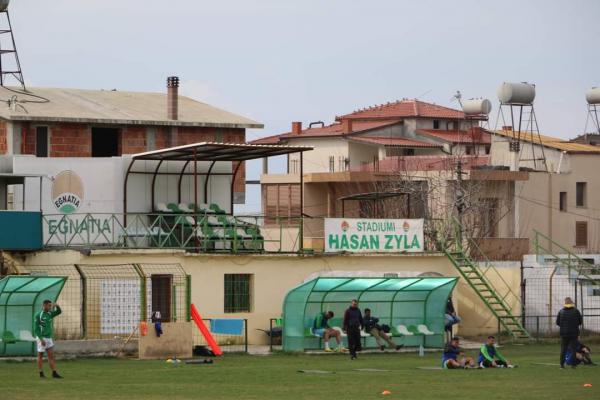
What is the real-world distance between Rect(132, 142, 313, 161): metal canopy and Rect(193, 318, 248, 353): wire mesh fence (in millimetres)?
5368

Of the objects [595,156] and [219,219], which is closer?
[219,219]

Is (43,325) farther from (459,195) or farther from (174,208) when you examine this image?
(459,195)

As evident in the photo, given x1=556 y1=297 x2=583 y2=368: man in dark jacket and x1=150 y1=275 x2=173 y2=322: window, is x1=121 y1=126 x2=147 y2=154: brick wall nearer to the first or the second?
x1=150 y1=275 x2=173 y2=322: window

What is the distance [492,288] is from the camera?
162 ft

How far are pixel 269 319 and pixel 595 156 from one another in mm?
39236

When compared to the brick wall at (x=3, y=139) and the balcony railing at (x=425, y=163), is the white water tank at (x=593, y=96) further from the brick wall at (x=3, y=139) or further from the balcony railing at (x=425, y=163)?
the brick wall at (x=3, y=139)

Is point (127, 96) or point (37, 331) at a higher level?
point (127, 96)

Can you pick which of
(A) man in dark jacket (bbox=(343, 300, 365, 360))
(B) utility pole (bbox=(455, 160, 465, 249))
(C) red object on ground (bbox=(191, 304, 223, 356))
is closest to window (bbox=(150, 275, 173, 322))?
(C) red object on ground (bbox=(191, 304, 223, 356))

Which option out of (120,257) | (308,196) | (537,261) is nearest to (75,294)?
(120,257)

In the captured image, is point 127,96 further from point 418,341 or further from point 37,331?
point 37,331

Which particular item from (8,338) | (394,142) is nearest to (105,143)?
(8,338)

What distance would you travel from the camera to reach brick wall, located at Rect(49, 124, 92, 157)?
5456 cm

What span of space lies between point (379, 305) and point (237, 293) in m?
4.44

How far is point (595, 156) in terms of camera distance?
80625mm
